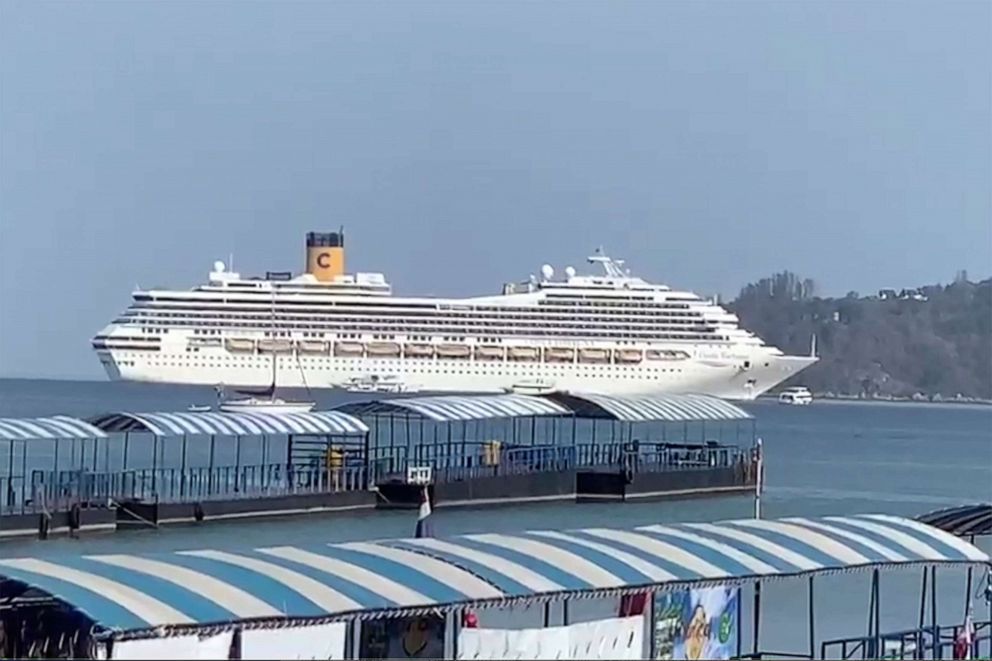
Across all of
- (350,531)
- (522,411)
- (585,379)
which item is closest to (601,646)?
(350,531)

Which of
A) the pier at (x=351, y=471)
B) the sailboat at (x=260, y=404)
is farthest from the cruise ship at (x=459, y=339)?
the pier at (x=351, y=471)

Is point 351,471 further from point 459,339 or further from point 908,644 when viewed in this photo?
point 459,339

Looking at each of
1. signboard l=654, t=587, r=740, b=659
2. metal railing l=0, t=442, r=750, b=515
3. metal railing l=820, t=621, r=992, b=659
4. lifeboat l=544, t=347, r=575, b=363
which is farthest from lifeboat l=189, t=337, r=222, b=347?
signboard l=654, t=587, r=740, b=659

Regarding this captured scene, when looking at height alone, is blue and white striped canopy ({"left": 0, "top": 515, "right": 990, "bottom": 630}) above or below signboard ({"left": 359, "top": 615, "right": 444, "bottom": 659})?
above

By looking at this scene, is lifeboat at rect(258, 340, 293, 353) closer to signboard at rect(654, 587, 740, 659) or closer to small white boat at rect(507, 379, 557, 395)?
small white boat at rect(507, 379, 557, 395)

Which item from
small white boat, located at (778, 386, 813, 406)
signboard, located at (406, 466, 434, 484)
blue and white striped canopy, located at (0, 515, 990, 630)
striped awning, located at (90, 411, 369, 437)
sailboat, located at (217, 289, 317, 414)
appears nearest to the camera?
blue and white striped canopy, located at (0, 515, 990, 630)

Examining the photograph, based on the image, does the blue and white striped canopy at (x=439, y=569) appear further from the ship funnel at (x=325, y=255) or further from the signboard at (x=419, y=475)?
the ship funnel at (x=325, y=255)

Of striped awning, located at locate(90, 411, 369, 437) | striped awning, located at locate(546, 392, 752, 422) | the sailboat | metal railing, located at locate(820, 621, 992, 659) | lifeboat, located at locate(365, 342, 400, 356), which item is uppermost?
lifeboat, located at locate(365, 342, 400, 356)

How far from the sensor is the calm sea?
25.1 meters

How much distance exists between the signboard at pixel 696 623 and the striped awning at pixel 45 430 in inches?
690

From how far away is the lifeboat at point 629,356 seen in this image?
98938 millimetres

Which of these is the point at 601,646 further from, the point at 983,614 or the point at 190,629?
the point at 983,614

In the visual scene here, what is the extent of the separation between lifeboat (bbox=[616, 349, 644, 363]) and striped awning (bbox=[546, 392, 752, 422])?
50167 mm

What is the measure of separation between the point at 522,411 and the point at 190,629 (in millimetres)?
29850
